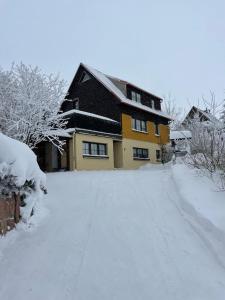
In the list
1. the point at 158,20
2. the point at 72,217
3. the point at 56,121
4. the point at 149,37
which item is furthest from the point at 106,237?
the point at 149,37

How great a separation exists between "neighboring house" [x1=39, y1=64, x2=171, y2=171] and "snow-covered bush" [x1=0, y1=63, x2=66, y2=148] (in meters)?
2.41

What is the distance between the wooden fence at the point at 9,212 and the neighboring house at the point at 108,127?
482 inches

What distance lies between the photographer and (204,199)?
8195mm

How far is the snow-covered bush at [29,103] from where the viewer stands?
15737mm

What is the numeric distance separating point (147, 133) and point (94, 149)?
24.9ft

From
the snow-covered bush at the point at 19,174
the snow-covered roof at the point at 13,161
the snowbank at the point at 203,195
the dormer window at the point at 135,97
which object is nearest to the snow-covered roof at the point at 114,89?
the dormer window at the point at 135,97

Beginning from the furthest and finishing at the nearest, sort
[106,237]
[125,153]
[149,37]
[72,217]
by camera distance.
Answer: [125,153] < [149,37] < [72,217] < [106,237]

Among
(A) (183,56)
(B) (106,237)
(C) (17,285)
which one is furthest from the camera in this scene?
(A) (183,56)

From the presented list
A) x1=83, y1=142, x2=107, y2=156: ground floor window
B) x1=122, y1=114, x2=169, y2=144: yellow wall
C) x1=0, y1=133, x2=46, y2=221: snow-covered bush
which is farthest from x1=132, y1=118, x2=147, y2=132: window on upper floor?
x1=0, y1=133, x2=46, y2=221: snow-covered bush

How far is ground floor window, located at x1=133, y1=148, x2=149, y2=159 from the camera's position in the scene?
2530 cm

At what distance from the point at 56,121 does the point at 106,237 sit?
11.7 meters

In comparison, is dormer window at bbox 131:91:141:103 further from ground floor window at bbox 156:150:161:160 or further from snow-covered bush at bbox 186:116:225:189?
snow-covered bush at bbox 186:116:225:189

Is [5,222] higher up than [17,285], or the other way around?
[5,222]

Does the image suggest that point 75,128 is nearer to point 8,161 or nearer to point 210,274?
point 8,161
